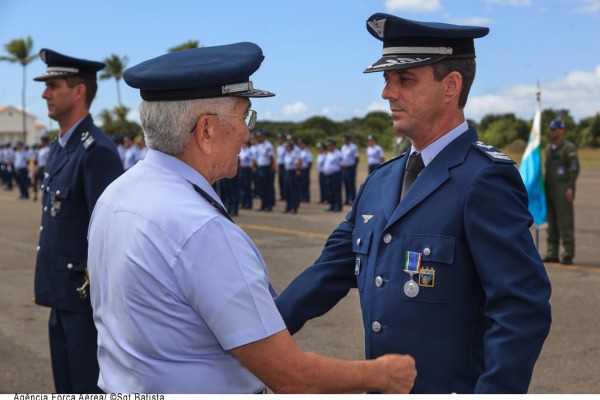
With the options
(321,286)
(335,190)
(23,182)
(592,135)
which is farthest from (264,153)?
(592,135)

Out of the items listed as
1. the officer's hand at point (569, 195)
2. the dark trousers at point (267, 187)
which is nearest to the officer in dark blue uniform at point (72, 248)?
the officer's hand at point (569, 195)

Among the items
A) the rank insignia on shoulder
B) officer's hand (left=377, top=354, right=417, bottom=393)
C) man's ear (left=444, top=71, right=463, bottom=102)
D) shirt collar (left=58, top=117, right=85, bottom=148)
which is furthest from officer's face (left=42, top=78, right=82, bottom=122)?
officer's hand (left=377, top=354, right=417, bottom=393)

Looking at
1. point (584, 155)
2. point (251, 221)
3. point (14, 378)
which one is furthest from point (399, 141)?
point (584, 155)

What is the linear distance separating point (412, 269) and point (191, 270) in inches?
31.9

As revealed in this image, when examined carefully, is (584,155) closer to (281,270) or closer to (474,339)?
(281,270)

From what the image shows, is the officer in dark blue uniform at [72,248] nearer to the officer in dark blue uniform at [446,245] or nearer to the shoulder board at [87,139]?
the shoulder board at [87,139]

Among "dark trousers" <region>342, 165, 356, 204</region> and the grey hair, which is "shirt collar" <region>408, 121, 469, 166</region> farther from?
"dark trousers" <region>342, 165, 356, 204</region>

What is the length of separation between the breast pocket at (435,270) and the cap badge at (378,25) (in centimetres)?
72

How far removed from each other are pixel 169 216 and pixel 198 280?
182mm

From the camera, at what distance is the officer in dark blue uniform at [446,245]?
7.23 ft

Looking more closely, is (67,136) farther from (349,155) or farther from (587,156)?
(587,156)

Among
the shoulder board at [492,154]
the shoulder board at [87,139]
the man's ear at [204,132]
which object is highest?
the man's ear at [204,132]

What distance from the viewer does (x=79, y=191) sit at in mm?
4207

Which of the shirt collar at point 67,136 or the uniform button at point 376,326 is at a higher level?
the shirt collar at point 67,136
